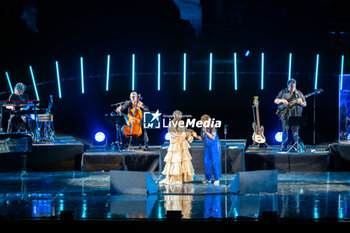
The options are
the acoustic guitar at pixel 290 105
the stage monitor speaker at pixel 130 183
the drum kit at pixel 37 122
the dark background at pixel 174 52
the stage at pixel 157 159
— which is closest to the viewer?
the stage monitor speaker at pixel 130 183

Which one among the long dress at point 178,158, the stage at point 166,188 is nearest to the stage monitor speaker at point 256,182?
the stage at point 166,188

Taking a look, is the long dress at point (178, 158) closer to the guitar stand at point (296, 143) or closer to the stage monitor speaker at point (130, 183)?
the stage monitor speaker at point (130, 183)

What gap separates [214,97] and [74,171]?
474 centimetres

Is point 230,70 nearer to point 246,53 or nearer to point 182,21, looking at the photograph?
point 246,53

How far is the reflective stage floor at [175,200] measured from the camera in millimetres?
7578

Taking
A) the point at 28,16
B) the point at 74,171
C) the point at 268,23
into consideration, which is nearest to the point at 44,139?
the point at 74,171

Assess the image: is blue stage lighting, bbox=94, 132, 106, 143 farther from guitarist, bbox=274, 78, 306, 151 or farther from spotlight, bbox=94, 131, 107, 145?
guitarist, bbox=274, 78, 306, 151

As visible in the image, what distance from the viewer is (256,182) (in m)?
9.11

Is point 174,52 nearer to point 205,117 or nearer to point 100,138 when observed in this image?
point 100,138

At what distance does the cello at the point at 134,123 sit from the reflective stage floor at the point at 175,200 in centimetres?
185

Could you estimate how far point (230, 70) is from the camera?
15.2m

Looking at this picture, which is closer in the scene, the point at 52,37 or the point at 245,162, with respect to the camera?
the point at 245,162

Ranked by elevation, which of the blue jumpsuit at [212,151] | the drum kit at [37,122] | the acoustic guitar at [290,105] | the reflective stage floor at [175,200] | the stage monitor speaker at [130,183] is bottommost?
the reflective stage floor at [175,200]

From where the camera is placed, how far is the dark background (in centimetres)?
1484
